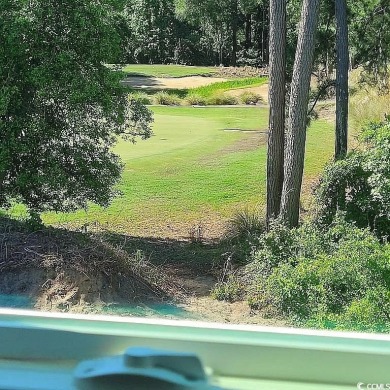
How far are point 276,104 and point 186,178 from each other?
612cm

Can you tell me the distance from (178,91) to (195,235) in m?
A: 26.8

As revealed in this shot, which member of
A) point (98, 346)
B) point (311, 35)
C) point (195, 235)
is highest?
point (311, 35)

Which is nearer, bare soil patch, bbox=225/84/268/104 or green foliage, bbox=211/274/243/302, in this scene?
green foliage, bbox=211/274/243/302

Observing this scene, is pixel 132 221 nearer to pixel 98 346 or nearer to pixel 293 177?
pixel 293 177

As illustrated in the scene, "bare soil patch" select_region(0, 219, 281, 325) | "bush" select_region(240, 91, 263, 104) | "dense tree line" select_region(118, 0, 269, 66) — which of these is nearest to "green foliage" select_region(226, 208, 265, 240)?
"bare soil patch" select_region(0, 219, 281, 325)

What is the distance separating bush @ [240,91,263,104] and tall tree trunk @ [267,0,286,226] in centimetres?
2328

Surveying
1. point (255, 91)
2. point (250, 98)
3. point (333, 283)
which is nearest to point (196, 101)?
point (250, 98)

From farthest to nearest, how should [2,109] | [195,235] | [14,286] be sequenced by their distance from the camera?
[195,235]
[2,109]
[14,286]

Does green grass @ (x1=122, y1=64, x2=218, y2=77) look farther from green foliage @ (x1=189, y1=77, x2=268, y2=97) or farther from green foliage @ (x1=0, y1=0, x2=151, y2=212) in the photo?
green foliage @ (x1=0, y1=0, x2=151, y2=212)

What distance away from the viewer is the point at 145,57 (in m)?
49.1

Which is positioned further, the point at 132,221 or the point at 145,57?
the point at 145,57

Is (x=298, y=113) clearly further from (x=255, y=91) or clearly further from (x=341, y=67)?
(x=255, y=91)

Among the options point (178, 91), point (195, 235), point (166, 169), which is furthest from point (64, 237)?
point (178, 91)

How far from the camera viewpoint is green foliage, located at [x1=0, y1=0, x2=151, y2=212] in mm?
9750
